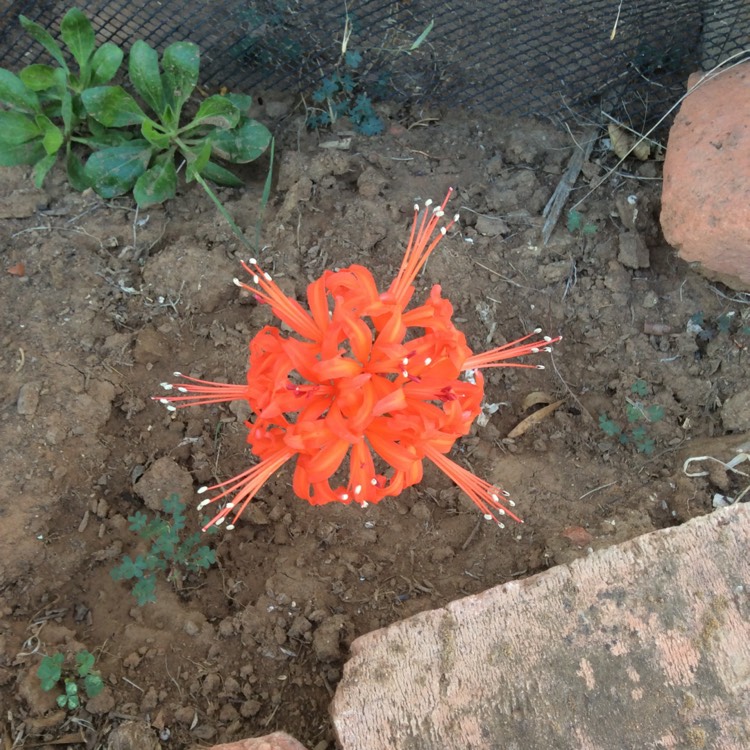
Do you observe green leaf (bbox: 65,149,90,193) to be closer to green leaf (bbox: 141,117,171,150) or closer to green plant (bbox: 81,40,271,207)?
green plant (bbox: 81,40,271,207)

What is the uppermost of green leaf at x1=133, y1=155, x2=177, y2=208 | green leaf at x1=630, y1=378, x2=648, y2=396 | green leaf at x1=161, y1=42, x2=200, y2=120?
green leaf at x1=161, y1=42, x2=200, y2=120

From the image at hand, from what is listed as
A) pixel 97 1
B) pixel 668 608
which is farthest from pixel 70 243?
pixel 668 608

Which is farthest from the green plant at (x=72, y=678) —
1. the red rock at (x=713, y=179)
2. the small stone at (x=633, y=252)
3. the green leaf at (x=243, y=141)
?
the red rock at (x=713, y=179)

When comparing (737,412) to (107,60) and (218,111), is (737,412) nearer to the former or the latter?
(218,111)

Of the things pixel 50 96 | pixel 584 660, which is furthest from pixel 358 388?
pixel 50 96

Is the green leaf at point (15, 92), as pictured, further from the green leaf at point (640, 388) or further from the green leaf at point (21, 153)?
the green leaf at point (640, 388)

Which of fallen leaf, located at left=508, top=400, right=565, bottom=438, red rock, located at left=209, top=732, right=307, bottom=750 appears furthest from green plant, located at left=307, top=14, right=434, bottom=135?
red rock, located at left=209, top=732, right=307, bottom=750

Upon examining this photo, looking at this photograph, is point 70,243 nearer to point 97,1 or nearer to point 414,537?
point 97,1
